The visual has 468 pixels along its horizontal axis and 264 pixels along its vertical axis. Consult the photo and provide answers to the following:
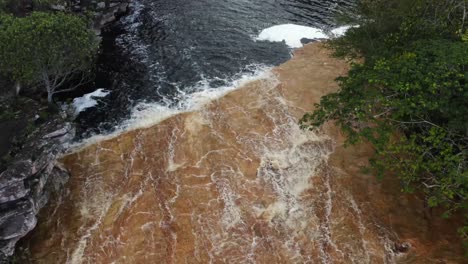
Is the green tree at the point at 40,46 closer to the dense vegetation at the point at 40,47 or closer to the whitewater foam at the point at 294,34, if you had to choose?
the dense vegetation at the point at 40,47

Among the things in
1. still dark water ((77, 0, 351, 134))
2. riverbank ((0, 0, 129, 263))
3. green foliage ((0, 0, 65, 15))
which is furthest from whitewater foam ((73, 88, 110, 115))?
green foliage ((0, 0, 65, 15))

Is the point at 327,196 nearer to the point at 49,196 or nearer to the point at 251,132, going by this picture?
the point at 251,132

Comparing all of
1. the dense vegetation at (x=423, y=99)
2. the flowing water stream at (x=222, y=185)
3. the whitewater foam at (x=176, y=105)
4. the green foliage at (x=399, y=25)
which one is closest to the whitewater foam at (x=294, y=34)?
the flowing water stream at (x=222, y=185)

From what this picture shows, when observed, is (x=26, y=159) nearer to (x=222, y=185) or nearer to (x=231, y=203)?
(x=222, y=185)

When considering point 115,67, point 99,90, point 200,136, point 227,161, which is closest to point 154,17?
point 115,67

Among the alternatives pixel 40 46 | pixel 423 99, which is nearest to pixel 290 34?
pixel 423 99

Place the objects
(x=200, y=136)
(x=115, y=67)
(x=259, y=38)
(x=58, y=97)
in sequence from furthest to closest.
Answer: (x=259, y=38) → (x=115, y=67) → (x=58, y=97) → (x=200, y=136)
